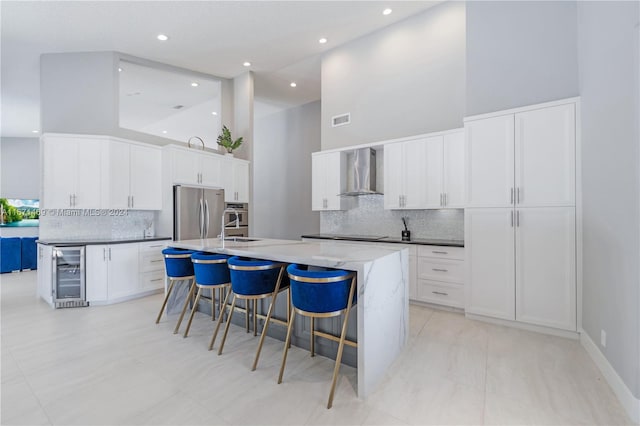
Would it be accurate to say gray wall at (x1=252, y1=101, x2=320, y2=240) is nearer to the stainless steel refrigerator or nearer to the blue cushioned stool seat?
the stainless steel refrigerator

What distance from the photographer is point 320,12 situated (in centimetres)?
404

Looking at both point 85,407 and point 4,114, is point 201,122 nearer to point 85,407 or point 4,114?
point 4,114

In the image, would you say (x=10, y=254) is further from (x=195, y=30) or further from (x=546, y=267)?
(x=546, y=267)

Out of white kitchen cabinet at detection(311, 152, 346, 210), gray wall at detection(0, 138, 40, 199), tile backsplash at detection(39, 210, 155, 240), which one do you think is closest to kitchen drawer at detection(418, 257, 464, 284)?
white kitchen cabinet at detection(311, 152, 346, 210)

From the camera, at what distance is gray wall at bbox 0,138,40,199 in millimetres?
8297

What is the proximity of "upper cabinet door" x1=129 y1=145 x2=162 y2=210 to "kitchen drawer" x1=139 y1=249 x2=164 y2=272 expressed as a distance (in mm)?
784

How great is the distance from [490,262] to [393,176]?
176 centimetres

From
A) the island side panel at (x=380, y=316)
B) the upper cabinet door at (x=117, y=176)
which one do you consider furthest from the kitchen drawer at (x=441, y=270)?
the upper cabinet door at (x=117, y=176)

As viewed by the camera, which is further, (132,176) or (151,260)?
(132,176)

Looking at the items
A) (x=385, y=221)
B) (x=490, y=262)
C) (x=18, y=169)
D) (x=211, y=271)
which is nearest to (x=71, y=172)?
(x=211, y=271)

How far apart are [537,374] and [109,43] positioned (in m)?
6.70

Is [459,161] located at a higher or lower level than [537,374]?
higher

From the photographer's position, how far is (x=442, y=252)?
3549 millimetres

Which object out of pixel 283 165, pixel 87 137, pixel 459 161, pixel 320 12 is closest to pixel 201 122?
pixel 283 165
